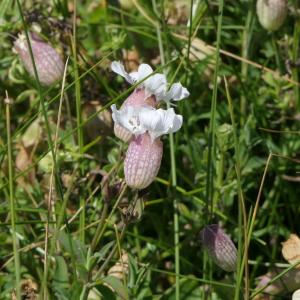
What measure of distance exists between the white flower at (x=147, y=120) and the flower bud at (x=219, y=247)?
256 mm

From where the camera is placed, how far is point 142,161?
1.50 m

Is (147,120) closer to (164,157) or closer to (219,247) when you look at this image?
(219,247)

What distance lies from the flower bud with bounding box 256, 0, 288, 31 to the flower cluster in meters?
0.59

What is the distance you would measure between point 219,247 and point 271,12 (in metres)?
0.78

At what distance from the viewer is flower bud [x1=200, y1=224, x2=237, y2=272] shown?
158 centimetres

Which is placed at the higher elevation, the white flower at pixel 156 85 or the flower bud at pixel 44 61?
the white flower at pixel 156 85

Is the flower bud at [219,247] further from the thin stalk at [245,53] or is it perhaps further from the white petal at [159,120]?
the thin stalk at [245,53]

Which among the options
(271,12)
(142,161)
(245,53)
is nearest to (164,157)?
(245,53)

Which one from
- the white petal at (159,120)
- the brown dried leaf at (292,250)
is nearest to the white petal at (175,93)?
the white petal at (159,120)

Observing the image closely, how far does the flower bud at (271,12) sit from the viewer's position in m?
2.03

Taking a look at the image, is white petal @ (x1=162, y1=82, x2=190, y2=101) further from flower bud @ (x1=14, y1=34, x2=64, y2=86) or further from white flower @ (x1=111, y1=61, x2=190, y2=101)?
flower bud @ (x1=14, y1=34, x2=64, y2=86)

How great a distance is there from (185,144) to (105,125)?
0.92 feet

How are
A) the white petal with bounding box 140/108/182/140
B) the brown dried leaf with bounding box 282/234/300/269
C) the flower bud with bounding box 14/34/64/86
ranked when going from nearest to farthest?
the white petal with bounding box 140/108/182/140
the brown dried leaf with bounding box 282/234/300/269
the flower bud with bounding box 14/34/64/86

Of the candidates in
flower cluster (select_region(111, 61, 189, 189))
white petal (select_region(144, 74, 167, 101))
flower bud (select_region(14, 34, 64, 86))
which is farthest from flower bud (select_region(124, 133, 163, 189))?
flower bud (select_region(14, 34, 64, 86))
